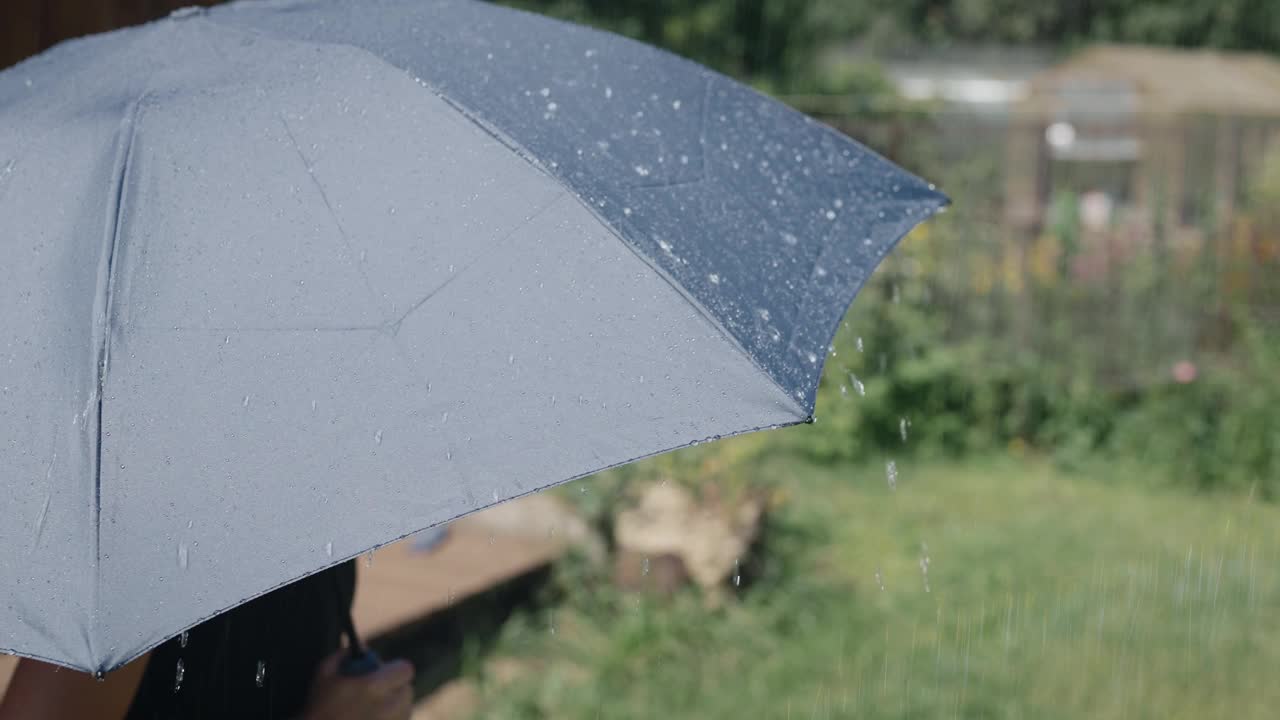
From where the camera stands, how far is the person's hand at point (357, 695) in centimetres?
168

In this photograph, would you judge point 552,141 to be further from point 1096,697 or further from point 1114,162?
point 1114,162

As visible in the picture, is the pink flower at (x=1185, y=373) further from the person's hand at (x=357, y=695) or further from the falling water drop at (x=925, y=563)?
the person's hand at (x=357, y=695)

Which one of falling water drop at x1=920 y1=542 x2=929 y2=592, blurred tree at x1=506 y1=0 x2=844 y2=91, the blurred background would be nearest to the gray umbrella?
the blurred background

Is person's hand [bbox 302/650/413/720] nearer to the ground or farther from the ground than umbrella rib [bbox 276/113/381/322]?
nearer to the ground

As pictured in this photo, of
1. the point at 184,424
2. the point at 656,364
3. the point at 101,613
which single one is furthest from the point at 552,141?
the point at 101,613

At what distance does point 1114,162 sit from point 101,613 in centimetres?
2229

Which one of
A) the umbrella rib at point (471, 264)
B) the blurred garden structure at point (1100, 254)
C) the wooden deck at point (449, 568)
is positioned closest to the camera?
the umbrella rib at point (471, 264)

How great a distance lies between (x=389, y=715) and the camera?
172cm

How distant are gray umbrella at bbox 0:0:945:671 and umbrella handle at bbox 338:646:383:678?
1.76ft

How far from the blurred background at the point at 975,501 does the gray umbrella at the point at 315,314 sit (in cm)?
67

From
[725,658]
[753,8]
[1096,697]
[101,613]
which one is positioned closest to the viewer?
[101,613]

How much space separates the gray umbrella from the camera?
4.09 feet

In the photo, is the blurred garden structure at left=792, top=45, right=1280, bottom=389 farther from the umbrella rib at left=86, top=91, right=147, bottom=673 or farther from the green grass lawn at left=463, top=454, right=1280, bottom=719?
the umbrella rib at left=86, top=91, right=147, bottom=673

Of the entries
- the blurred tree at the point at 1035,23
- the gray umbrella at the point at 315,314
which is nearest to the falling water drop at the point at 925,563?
the gray umbrella at the point at 315,314
